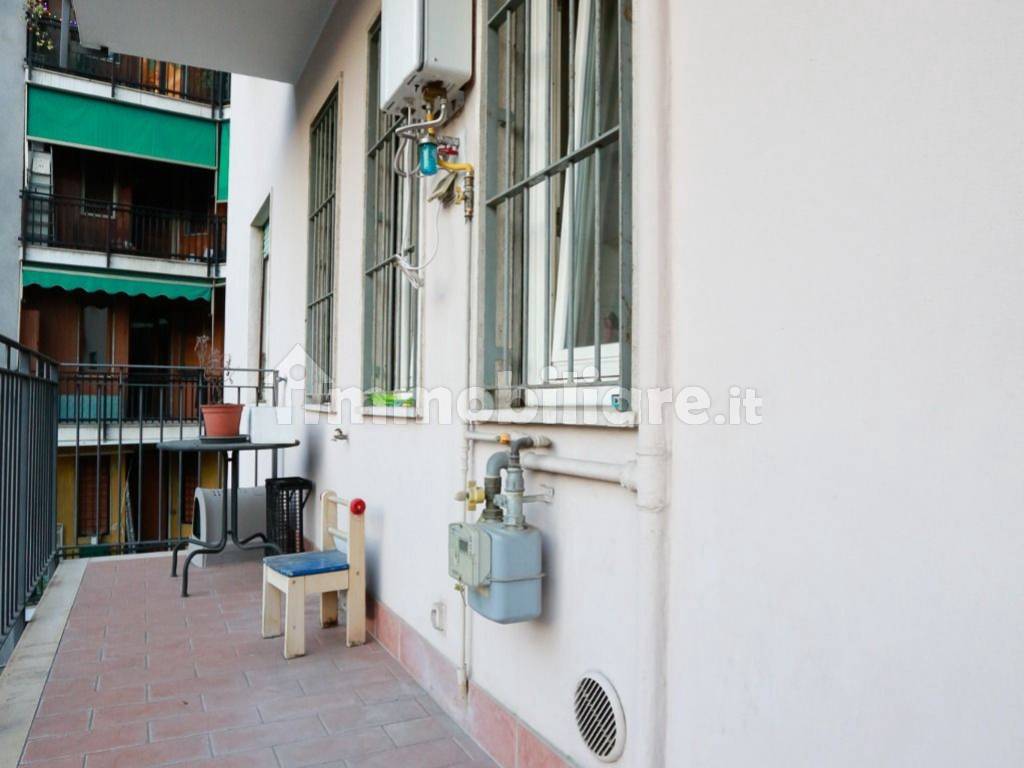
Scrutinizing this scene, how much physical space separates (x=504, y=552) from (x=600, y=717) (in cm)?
46

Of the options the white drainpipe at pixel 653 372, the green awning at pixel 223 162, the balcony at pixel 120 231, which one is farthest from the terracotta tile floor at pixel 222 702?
the balcony at pixel 120 231

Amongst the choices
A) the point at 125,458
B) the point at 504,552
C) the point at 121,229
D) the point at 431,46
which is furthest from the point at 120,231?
the point at 504,552

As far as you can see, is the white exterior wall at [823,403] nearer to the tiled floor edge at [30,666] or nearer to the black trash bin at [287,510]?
the tiled floor edge at [30,666]

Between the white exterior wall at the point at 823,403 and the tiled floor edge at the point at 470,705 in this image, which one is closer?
the white exterior wall at the point at 823,403

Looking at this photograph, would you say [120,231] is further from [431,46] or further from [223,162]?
[431,46]

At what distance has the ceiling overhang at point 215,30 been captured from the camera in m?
4.56

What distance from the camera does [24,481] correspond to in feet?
11.6

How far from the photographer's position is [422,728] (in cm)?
249

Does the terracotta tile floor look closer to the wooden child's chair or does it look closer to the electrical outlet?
the wooden child's chair

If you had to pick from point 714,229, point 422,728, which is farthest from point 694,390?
point 422,728

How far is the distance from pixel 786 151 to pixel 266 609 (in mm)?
3090

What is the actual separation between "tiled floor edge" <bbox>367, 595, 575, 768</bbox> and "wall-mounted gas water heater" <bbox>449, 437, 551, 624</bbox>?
0.38 metres

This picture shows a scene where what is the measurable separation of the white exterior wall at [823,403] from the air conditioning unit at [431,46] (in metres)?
1.01

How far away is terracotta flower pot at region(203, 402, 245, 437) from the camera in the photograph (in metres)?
4.81
